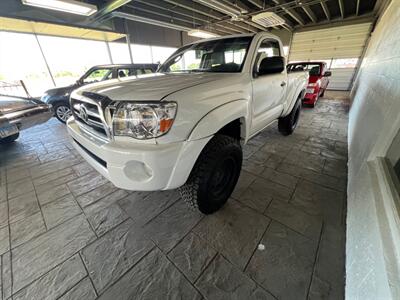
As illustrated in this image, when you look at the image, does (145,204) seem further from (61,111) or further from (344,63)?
(344,63)

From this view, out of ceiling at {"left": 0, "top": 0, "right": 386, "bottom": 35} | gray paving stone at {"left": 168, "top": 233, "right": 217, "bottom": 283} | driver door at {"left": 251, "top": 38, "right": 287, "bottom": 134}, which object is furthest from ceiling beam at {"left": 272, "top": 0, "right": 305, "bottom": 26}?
gray paving stone at {"left": 168, "top": 233, "right": 217, "bottom": 283}

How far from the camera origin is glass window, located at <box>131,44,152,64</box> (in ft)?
28.7

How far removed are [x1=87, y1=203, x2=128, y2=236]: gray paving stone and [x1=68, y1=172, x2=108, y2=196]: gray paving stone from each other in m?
0.52

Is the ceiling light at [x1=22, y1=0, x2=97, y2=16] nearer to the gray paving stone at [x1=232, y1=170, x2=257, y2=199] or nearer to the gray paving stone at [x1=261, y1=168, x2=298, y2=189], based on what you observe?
the gray paving stone at [x1=232, y1=170, x2=257, y2=199]

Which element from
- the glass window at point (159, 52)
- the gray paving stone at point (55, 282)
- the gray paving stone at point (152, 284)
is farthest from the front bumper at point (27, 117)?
the glass window at point (159, 52)

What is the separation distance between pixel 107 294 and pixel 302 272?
134 cm

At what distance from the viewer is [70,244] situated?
148 centimetres

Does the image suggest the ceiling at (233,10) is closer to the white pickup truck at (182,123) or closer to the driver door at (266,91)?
the driver door at (266,91)

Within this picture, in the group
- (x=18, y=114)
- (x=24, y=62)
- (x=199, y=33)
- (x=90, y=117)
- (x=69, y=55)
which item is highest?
(x=199, y=33)

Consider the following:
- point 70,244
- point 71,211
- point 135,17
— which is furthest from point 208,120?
point 135,17

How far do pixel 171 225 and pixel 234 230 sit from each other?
1.93ft

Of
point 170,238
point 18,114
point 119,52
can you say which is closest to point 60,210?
point 170,238

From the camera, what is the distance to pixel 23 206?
1.92 meters

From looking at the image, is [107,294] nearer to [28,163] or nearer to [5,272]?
[5,272]
